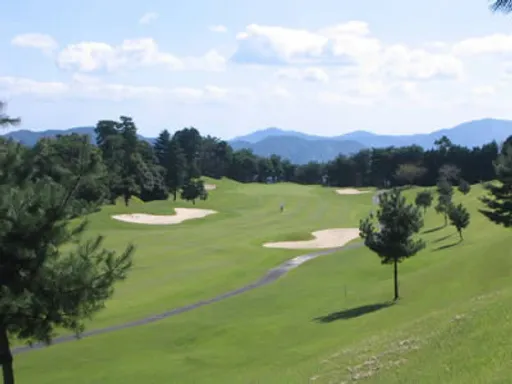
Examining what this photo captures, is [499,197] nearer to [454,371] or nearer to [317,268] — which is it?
[317,268]

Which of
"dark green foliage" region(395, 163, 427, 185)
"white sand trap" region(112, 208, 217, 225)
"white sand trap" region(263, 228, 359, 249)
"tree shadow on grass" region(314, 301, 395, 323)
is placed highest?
"dark green foliage" region(395, 163, 427, 185)

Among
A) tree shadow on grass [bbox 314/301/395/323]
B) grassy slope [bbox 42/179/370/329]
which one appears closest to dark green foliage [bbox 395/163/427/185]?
grassy slope [bbox 42/179/370/329]

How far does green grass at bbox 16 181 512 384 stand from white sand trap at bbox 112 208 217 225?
12406 millimetres

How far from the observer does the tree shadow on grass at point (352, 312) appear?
1154 inches

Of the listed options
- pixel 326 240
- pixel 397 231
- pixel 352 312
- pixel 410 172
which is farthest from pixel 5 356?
pixel 410 172

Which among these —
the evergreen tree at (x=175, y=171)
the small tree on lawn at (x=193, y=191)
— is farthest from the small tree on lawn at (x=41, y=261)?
the evergreen tree at (x=175, y=171)

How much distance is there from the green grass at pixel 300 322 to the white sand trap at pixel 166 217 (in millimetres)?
12406

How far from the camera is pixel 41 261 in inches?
509

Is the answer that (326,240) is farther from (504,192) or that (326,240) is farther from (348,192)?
(348,192)

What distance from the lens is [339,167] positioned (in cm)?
16162

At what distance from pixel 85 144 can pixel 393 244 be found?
25.2 meters

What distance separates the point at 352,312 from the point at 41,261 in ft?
66.5

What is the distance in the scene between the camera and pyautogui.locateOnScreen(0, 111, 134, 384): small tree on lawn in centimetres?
1238

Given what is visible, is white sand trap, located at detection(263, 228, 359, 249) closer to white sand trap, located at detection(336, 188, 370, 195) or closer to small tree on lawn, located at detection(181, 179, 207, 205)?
small tree on lawn, located at detection(181, 179, 207, 205)
